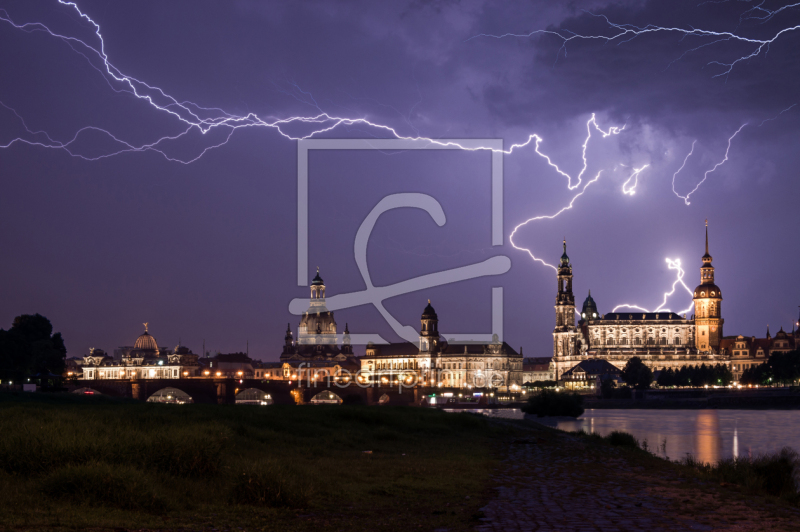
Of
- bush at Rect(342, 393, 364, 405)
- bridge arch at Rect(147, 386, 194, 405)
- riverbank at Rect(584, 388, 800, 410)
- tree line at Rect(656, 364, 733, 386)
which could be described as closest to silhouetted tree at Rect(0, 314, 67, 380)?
bridge arch at Rect(147, 386, 194, 405)

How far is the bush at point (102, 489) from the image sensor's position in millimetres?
14594

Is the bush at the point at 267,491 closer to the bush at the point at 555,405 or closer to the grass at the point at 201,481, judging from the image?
the grass at the point at 201,481

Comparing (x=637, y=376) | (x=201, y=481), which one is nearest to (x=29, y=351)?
(x=201, y=481)

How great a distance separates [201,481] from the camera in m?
17.7

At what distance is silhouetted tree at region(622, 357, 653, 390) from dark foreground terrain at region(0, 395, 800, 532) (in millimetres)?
167447

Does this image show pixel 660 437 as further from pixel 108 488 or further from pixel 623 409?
pixel 623 409

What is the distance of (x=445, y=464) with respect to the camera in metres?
25.1

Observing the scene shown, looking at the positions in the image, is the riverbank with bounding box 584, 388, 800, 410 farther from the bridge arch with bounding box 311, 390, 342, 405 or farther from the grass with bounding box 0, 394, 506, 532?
the grass with bounding box 0, 394, 506, 532

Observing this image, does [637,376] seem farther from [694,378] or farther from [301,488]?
[301,488]

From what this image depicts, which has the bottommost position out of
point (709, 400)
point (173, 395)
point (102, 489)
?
point (709, 400)

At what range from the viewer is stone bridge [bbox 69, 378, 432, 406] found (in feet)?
429

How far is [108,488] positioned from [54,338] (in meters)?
122

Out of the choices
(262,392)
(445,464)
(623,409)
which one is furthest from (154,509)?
(623,409)

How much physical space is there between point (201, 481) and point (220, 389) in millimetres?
119699
